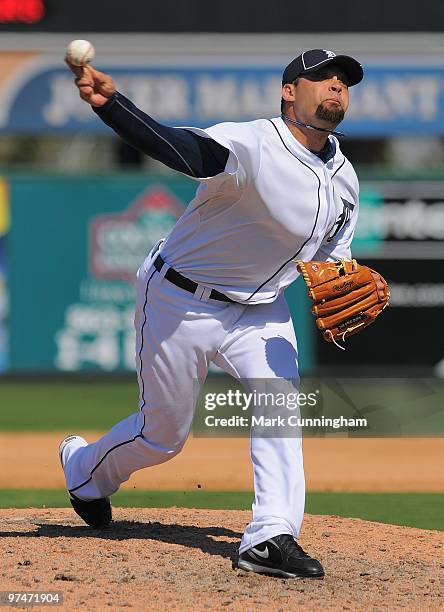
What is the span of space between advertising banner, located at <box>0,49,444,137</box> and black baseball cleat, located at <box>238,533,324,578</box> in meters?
9.00

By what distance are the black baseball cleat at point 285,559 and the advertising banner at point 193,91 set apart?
29.5 feet

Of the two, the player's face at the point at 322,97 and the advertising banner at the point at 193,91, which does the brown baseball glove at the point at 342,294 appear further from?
the advertising banner at the point at 193,91

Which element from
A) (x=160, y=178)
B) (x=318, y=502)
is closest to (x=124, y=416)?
(x=160, y=178)

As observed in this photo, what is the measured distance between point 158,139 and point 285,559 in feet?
4.65

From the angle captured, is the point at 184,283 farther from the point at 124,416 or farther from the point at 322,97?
the point at 124,416

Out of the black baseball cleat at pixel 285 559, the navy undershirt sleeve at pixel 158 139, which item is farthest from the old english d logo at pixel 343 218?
the black baseball cleat at pixel 285 559

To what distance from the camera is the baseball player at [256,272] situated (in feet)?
13.3

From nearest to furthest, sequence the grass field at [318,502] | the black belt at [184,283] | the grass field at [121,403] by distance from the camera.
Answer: the black belt at [184,283] → the grass field at [318,502] → the grass field at [121,403]

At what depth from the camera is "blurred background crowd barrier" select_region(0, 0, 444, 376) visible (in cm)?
1098

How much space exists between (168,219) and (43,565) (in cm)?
723

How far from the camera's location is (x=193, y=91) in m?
12.8

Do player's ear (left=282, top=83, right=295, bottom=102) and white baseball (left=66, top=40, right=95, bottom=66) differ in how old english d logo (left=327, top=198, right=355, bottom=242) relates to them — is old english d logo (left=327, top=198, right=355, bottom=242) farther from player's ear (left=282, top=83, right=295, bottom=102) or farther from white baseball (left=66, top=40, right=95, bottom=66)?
white baseball (left=66, top=40, right=95, bottom=66)
